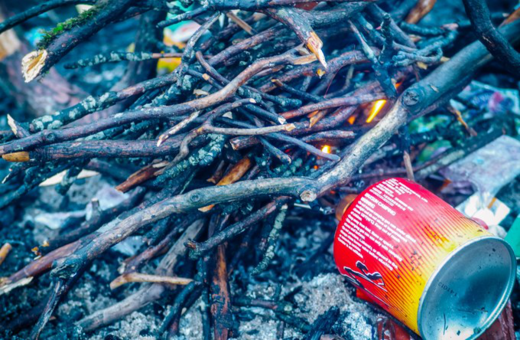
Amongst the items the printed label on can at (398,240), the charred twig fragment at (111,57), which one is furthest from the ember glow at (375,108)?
the charred twig fragment at (111,57)

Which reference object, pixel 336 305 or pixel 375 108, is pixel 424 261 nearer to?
pixel 336 305

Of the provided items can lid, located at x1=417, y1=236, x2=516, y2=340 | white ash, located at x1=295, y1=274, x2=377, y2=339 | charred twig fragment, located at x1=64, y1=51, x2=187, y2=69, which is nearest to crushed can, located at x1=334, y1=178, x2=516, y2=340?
can lid, located at x1=417, y1=236, x2=516, y2=340

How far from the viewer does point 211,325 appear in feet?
7.08

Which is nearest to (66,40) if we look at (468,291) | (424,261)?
(424,261)

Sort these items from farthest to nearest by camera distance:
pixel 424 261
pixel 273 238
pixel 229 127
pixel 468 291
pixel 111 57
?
pixel 111 57
pixel 273 238
pixel 229 127
pixel 468 291
pixel 424 261

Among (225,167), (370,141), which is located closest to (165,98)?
(225,167)

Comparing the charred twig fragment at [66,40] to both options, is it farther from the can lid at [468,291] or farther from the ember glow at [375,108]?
the can lid at [468,291]

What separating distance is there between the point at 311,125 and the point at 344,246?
0.72 m

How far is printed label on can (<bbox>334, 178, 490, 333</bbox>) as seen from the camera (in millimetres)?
1649

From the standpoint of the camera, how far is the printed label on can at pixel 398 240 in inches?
64.9

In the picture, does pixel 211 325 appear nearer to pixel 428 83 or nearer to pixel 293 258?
pixel 293 258

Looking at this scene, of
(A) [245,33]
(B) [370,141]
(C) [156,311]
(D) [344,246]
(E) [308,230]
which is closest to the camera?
(D) [344,246]

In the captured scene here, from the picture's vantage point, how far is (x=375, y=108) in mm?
2412

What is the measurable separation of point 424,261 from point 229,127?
1205 millimetres
